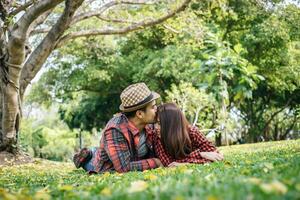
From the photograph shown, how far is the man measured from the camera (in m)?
5.26

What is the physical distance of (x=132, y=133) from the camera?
5379 millimetres

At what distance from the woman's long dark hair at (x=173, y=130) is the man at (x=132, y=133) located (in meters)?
0.14

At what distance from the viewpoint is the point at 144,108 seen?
211 inches

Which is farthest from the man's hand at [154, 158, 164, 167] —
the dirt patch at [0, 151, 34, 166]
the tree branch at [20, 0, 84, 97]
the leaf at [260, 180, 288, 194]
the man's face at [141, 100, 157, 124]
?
the dirt patch at [0, 151, 34, 166]

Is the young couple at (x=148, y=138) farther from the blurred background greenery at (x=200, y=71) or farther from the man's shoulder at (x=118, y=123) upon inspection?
the blurred background greenery at (x=200, y=71)

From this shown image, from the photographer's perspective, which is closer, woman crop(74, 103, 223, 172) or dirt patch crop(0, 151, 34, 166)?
woman crop(74, 103, 223, 172)

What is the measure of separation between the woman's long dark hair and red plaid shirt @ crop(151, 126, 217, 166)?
69mm

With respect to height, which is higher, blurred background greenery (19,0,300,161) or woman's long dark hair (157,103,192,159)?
blurred background greenery (19,0,300,161)

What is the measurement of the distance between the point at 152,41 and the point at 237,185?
23343mm

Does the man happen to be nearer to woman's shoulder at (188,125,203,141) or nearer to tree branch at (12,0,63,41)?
woman's shoulder at (188,125,203,141)

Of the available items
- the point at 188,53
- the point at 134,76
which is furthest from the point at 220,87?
the point at 134,76

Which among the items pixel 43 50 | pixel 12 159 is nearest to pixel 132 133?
pixel 43 50

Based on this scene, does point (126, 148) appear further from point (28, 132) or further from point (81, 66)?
point (28, 132)

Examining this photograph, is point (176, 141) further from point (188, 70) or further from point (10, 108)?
point (188, 70)
